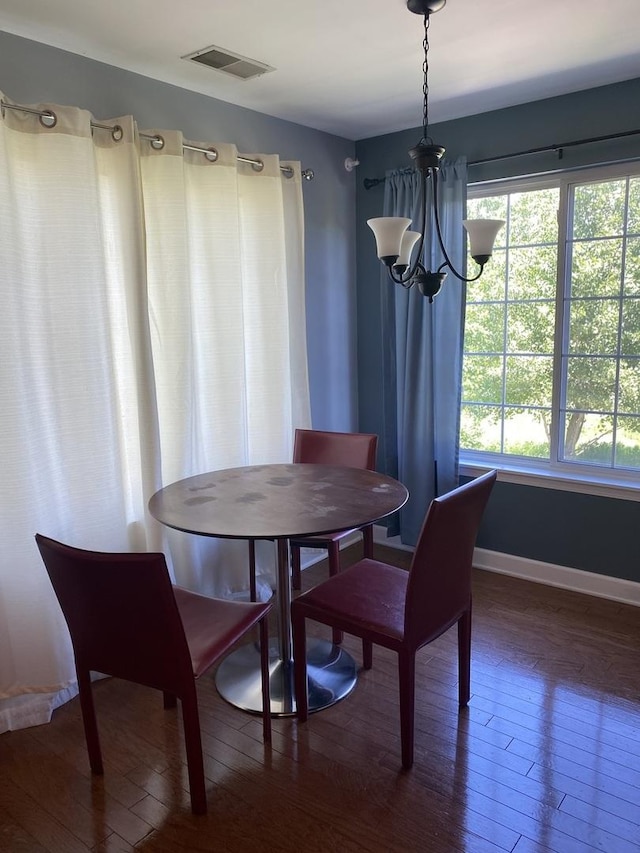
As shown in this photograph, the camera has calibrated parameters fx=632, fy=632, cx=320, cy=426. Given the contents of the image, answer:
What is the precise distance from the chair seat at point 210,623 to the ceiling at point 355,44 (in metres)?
2.02

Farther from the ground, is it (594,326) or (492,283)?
(492,283)

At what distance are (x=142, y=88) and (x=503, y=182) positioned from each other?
1865 millimetres

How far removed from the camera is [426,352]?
3570 millimetres

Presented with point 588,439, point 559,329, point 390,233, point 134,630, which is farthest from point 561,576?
point 134,630

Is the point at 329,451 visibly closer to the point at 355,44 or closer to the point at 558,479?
the point at 558,479

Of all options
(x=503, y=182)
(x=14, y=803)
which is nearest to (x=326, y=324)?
(x=503, y=182)

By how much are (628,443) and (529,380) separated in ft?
1.95

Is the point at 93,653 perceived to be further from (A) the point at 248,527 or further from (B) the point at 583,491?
(B) the point at 583,491

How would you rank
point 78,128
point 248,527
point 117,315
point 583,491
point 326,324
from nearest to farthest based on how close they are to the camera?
point 248,527 → point 78,128 → point 117,315 → point 583,491 → point 326,324

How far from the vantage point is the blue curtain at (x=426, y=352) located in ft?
11.3

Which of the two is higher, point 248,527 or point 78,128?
point 78,128

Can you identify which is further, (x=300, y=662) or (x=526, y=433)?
(x=526, y=433)

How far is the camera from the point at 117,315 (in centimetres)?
259

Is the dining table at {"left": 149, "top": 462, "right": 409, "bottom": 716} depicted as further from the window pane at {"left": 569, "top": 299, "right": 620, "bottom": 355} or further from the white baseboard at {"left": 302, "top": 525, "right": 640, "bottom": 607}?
the window pane at {"left": 569, "top": 299, "right": 620, "bottom": 355}
